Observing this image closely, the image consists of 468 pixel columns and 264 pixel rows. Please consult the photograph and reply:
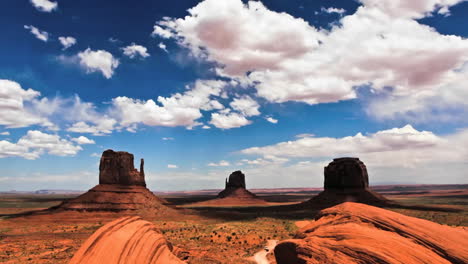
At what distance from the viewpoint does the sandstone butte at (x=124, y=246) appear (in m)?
11.3

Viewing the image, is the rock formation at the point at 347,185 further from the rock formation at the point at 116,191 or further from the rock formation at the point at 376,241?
the rock formation at the point at 376,241

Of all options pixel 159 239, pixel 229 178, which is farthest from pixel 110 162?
pixel 229 178

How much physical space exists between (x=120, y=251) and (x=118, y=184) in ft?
213

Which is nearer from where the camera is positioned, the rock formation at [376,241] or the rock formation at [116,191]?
the rock formation at [376,241]

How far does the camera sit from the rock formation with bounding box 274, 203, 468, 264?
9852 millimetres

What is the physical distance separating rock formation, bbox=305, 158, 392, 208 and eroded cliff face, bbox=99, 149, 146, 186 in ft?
181

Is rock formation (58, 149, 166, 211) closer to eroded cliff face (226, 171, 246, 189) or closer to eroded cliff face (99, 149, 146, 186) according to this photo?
eroded cliff face (99, 149, 146, 186)

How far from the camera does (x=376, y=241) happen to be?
10555 millimetres

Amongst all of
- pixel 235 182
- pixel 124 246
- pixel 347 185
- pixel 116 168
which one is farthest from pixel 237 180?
pixel 124 246

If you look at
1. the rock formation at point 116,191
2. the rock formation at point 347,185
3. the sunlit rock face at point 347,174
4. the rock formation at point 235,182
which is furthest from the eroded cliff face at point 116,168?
the rock formation at point 235,182

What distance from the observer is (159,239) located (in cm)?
1462

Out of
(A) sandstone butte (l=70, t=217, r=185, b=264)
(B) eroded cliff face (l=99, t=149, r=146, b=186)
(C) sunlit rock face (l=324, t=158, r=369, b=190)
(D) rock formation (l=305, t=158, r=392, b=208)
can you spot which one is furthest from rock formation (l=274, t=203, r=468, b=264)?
(C) sunlit rock face (l=324, t=158, r=369, b=190)

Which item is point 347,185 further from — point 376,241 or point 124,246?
point 124,246

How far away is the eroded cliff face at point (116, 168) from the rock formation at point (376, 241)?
214 ft
